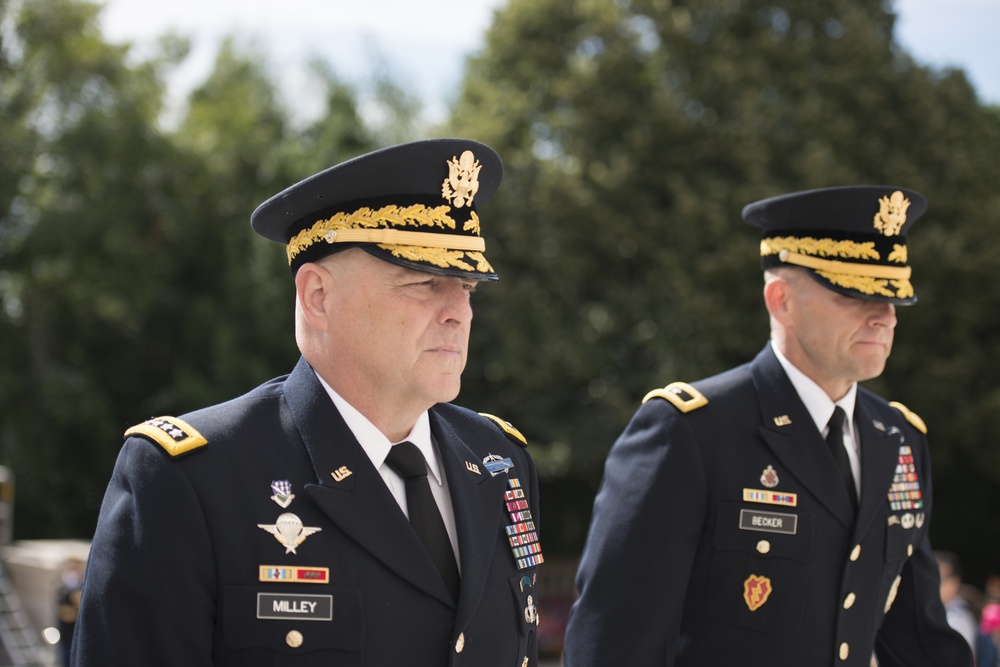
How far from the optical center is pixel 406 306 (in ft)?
8.59

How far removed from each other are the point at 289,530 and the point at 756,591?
177cm

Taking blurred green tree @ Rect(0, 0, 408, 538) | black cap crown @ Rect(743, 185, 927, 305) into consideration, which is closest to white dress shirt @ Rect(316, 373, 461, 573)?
black cap crown @ Rect(743, 185, 927, 305)

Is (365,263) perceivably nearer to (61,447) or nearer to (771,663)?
(771,663)

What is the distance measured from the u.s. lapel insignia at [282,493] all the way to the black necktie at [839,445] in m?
2.08

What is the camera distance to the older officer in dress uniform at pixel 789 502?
3656mm

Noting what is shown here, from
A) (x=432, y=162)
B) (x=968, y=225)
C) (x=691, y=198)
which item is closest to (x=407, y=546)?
(x=432, y=162)

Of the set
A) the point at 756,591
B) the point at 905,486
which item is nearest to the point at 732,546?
the point at 756,591

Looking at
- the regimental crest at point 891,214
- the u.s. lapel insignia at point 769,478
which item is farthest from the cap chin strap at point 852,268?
the u.s. lapel insignia at point 769,478

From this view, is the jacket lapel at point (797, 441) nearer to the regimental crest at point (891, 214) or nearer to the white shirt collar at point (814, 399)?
the white shirt collar at point (814, 399)

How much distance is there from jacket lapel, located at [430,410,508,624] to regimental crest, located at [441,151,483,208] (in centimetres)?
57

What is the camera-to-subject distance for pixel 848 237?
405 centimetres

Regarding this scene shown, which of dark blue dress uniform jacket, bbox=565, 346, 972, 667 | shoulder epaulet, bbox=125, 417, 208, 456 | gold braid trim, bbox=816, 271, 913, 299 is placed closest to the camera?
shoulder epaulet, bbox=125, 417, 208, 456

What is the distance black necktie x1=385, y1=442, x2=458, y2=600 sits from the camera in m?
2.66

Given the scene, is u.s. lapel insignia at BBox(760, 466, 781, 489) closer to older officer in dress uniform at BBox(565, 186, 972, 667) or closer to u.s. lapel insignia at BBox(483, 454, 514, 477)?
older officer in dress uniform at BBox(565, 186, 972, 667)
